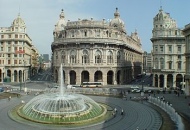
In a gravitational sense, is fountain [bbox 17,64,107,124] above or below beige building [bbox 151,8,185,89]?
below

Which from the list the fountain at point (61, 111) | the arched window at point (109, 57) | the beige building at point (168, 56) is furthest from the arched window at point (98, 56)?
the fountain at point (61, 111)

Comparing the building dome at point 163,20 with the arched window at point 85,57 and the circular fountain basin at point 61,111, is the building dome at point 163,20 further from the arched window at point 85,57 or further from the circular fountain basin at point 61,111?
the circular fountain basin at point 61,111

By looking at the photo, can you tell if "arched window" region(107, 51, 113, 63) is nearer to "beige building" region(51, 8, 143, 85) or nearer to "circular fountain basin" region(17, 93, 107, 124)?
"beige building" region(51, 8, 143, 85)

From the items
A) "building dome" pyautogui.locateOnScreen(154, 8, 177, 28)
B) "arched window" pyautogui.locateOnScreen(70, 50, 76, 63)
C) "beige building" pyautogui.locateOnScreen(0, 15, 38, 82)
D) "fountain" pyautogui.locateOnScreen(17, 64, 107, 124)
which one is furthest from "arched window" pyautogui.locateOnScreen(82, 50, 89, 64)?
"fountain" pyautogui.locateOnScreen(17, 64, 107, 124)

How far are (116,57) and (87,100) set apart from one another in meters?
47.6

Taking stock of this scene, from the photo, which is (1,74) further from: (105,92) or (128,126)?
(128,126)

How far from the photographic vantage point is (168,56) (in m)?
86.1

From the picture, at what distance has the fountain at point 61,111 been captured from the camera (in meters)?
40.2

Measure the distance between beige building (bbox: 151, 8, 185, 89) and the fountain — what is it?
45370 mm

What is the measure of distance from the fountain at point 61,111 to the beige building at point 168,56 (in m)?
45.4

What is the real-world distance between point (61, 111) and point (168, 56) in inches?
2153

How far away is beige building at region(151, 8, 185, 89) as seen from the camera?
85.2 metres

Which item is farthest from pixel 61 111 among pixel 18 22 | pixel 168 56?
pixel 18 22

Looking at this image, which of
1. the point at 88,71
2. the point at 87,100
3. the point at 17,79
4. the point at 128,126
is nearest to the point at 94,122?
the point at 128,126
